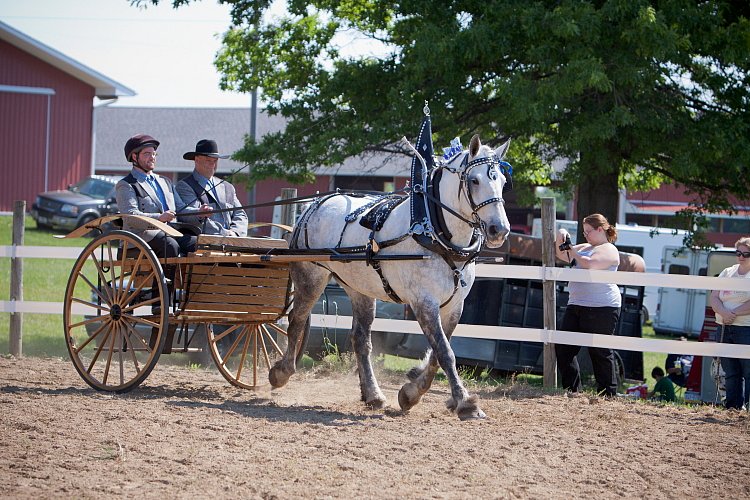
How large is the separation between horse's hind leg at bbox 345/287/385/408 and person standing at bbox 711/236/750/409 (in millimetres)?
3232

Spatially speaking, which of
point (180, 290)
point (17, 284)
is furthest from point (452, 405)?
point (17, 284)

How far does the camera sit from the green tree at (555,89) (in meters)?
10.4

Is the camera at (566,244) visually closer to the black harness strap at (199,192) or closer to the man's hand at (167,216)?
the black harness strap at (199,192)

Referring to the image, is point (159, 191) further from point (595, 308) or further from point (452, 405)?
point (595, 308)

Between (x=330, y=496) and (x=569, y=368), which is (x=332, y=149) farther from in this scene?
(x=330, y=496)

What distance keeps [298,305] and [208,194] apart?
1.24 meters

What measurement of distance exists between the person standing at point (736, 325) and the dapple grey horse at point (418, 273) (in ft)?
9.40

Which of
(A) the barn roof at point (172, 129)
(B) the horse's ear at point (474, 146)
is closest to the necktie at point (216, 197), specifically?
(B) the horse's ear at point (474, 146)

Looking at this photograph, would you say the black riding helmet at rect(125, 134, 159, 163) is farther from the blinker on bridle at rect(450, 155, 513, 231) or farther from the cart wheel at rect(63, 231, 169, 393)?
the blinker on bridle at rect(450, 155, 513, 231)

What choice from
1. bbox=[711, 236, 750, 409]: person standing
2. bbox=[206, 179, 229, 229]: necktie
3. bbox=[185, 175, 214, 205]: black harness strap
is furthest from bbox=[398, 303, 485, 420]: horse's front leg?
bbox=[711, 236, 750, 409]: person standing

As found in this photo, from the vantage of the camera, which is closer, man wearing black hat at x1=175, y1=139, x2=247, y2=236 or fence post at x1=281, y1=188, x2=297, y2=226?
man wearing black hat at x1=175, y1=139, x2=247, y2=236

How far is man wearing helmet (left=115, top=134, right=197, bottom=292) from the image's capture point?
7352mm

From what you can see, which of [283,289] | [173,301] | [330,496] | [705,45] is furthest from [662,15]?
[330,496]

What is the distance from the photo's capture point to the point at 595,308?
28.4ft
